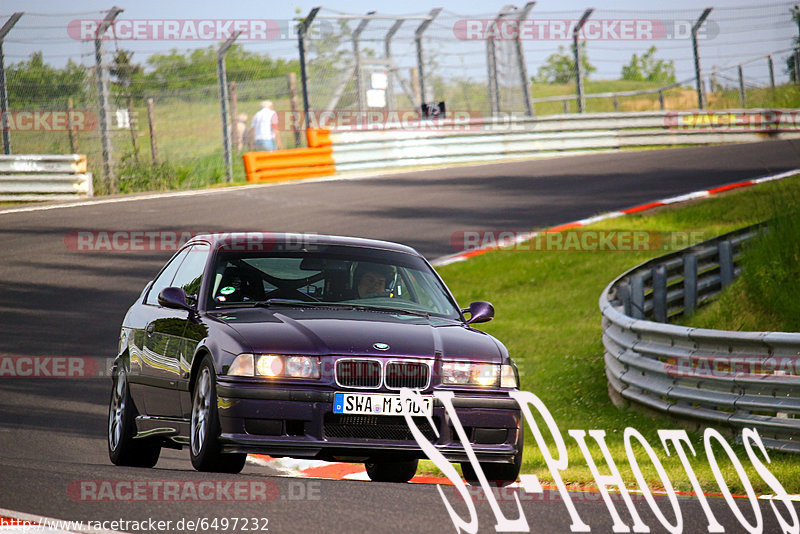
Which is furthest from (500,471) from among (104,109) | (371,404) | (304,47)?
(304,47)

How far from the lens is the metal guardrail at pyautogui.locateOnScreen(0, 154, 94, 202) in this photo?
2334cm

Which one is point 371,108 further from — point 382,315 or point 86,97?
point 382,315

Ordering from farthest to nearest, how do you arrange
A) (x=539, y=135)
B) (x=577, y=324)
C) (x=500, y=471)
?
(x=539, y=135) < (x=577, y=324) < (x=500, y=471)

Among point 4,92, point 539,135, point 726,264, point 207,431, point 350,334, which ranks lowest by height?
point 726,264

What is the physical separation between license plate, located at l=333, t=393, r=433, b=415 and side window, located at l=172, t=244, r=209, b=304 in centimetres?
152

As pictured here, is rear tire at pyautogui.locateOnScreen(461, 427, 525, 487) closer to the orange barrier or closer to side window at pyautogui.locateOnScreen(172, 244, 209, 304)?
side window at pyautogui.locateOnScreen(172, 244, 209, 304)

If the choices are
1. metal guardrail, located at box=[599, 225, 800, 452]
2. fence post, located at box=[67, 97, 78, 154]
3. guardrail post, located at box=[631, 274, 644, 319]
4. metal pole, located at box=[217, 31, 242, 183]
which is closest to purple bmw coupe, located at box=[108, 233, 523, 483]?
metal guardrail, located at box=[599, 225, 800, 452]

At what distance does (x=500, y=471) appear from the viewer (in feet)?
23.3

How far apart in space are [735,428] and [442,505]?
4.15m

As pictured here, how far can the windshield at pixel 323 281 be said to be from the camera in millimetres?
7633

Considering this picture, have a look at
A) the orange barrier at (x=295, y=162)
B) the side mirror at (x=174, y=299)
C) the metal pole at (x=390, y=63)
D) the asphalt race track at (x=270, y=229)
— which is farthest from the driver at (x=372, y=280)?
the metal pole at (x=390, y=63)

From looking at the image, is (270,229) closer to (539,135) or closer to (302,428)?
(539,135)

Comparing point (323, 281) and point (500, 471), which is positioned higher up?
point (323, 281)

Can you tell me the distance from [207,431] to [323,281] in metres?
1.50
